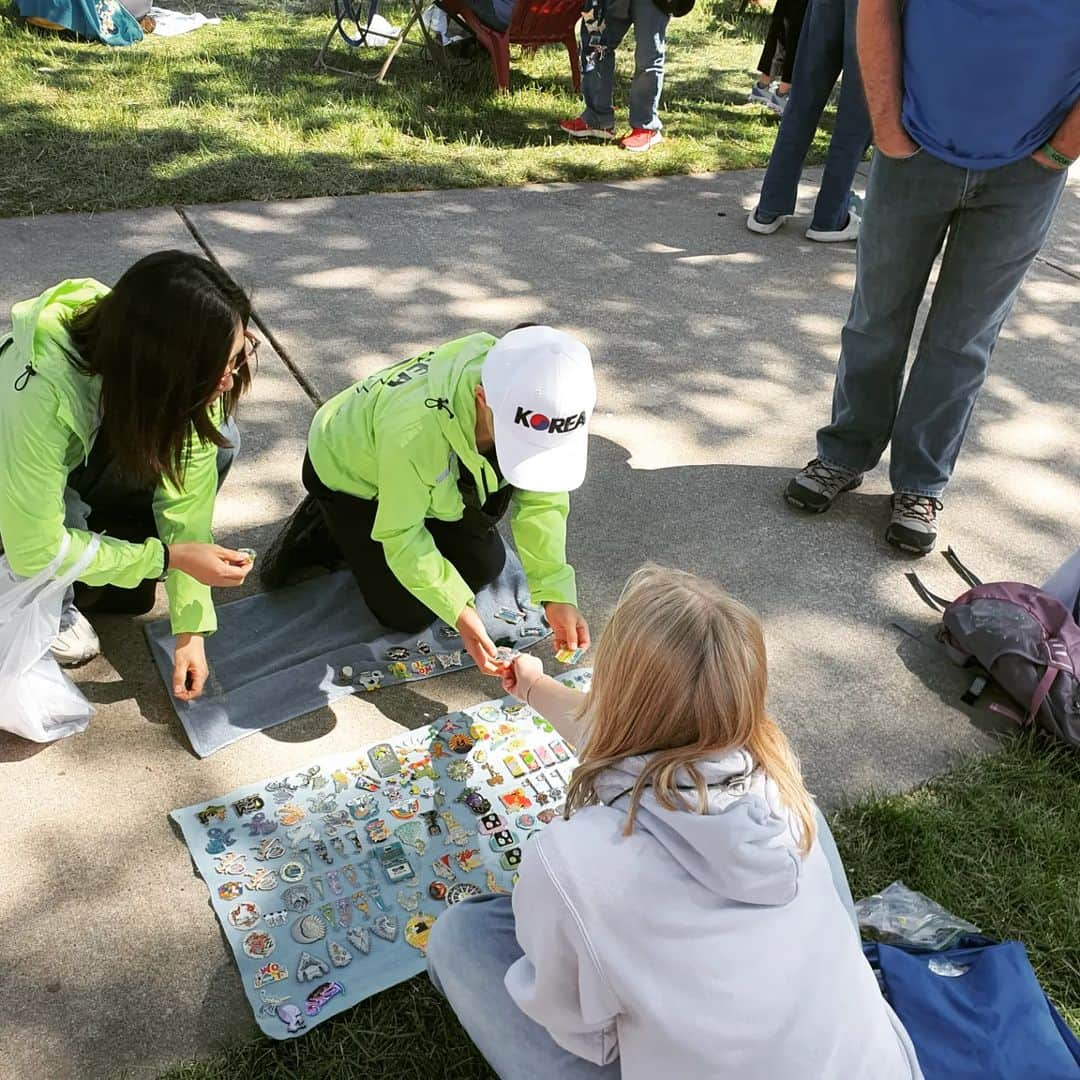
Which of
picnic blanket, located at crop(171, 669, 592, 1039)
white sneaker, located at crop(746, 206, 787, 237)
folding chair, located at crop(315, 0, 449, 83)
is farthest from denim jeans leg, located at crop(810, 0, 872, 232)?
picnic blanket, located at crop(171, 669, 592, 1039)

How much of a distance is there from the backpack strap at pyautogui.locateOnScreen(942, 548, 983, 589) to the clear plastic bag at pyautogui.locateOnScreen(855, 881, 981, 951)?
113 centimetres

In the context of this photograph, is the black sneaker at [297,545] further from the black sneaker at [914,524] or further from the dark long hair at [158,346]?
the black sneaker at [914,524]

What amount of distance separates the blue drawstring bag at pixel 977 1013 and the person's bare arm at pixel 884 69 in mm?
1809

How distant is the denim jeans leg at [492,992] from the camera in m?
1.60

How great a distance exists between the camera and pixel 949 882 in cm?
216

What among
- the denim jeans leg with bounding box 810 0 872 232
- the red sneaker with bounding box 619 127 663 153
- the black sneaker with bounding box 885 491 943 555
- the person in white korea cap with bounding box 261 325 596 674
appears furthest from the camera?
the red sneaker with bounding box 619 127 663 153

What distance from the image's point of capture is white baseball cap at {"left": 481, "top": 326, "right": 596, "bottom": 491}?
1964 millimetres

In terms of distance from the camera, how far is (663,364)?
391 cm

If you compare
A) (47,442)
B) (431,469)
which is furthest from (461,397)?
(47,442)

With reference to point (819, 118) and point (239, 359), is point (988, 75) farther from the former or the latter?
point (819, 118)

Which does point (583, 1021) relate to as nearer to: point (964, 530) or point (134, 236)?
point (964, 530)

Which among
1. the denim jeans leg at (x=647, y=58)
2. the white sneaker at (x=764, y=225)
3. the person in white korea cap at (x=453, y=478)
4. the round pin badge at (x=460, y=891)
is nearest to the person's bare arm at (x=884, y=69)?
the person in white korea cap at (x=453, y=478)

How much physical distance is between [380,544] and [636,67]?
12.9 feet

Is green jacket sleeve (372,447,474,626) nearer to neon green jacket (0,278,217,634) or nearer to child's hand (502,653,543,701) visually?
child's hand (502,653,543,701)
